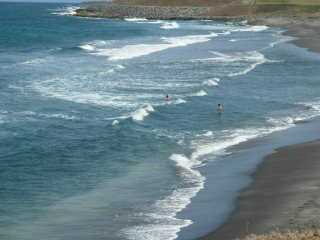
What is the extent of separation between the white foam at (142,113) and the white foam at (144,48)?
2760cm

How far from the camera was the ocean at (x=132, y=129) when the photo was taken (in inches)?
966

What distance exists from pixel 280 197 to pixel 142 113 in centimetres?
1645

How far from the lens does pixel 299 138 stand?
36.1 metres

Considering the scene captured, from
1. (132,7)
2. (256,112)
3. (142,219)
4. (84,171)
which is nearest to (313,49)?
(256,112)

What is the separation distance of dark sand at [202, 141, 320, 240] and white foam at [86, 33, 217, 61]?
4005 centimetres

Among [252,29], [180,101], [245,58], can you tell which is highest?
[180,101]

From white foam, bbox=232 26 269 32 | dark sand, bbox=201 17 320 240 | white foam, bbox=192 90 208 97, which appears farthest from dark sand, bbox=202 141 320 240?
white foam, bbox=232 26 269 32

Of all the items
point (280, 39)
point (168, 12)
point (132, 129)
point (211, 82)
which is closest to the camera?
point (132, 129)

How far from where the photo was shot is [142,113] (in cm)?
4119

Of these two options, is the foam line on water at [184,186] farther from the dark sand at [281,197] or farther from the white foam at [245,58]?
the white foam at [245,58]

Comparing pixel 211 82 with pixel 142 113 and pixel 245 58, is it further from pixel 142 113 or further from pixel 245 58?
pixel 245 58

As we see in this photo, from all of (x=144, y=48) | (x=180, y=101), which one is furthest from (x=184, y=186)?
(x=144, y=48)

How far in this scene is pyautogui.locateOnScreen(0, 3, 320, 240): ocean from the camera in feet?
80.5

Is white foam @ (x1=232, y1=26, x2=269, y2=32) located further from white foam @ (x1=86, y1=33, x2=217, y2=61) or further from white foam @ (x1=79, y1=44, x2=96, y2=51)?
white foam @ (x1=79, y1=44, x2=96, y2=51)
